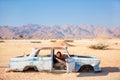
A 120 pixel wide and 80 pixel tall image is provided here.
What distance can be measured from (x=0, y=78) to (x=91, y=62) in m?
3.96

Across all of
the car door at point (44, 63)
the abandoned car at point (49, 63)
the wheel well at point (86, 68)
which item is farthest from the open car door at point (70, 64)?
the car door at point (44, 63)

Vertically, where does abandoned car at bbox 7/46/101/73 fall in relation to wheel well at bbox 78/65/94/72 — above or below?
above

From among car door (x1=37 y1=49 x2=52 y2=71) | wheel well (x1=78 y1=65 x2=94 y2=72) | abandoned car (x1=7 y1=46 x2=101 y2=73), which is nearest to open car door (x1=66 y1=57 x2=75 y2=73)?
abandoned car (x1=7 y1=46 x2=101 y2=73)

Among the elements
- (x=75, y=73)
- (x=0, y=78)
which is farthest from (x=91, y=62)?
(x=0, y=78)

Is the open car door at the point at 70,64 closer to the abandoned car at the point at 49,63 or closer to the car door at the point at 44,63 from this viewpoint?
the abandoned car at the point at 49,63

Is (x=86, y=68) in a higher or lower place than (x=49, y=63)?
lower

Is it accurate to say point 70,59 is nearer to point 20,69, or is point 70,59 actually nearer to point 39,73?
point 39,73

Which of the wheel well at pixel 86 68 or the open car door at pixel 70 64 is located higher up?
the open car door at pixel 70 64

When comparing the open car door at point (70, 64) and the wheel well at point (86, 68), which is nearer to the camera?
the open car door at point (70, 64)

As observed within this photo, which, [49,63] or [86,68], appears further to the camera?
[86,68]

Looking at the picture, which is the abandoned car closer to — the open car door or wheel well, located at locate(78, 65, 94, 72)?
the open car door

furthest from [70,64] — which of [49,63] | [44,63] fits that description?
[44,63]

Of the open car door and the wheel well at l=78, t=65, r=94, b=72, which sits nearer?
the open car door

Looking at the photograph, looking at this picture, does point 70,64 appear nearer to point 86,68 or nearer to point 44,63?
point 86,68
